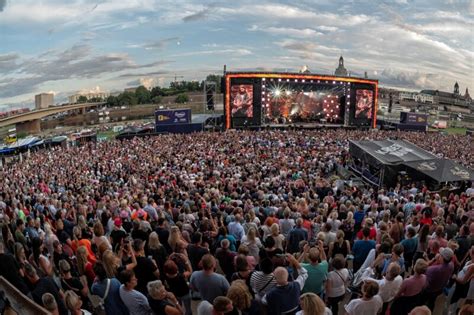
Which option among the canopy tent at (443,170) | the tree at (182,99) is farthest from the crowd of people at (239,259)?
the tree at (182,99)

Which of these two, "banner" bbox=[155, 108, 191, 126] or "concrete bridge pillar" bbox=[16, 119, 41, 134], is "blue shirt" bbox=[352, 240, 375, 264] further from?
"concrete bridge pillar" bbox=[16, 119, 41, 134]

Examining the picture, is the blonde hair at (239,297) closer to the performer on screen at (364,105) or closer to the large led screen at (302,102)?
the large led screen at (302,102)

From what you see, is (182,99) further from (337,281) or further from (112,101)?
(337,281)

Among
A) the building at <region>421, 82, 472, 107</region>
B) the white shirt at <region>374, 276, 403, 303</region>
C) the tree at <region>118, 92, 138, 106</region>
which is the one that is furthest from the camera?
the building at <region>421, 82, 472, 107</region>

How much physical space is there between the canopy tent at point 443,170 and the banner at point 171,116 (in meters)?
26.0

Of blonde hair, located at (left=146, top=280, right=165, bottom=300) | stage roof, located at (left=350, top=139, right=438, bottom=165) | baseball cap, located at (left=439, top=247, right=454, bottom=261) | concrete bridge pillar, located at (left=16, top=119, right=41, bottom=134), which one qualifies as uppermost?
blonde hair, located at (left=146, top=280, right=165, bottom=300)

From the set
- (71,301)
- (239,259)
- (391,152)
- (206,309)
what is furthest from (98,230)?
(391,152)

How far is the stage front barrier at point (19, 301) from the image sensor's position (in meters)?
3.68

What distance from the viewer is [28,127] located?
251 feet

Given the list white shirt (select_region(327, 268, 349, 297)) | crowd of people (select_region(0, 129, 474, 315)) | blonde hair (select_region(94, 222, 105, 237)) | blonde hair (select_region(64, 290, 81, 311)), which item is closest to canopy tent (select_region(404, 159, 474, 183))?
crowd of people (select_region(0, 129, 474, 315))

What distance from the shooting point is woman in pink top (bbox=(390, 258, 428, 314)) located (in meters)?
3.90

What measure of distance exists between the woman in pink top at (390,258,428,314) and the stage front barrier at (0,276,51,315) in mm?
3652

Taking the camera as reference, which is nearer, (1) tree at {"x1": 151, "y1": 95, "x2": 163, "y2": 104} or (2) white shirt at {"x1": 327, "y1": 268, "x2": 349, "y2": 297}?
(2) white shirt at {"x1": 327, "y1": 268, "x2": 349, "y2": 297}

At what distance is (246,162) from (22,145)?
85.3 feet
